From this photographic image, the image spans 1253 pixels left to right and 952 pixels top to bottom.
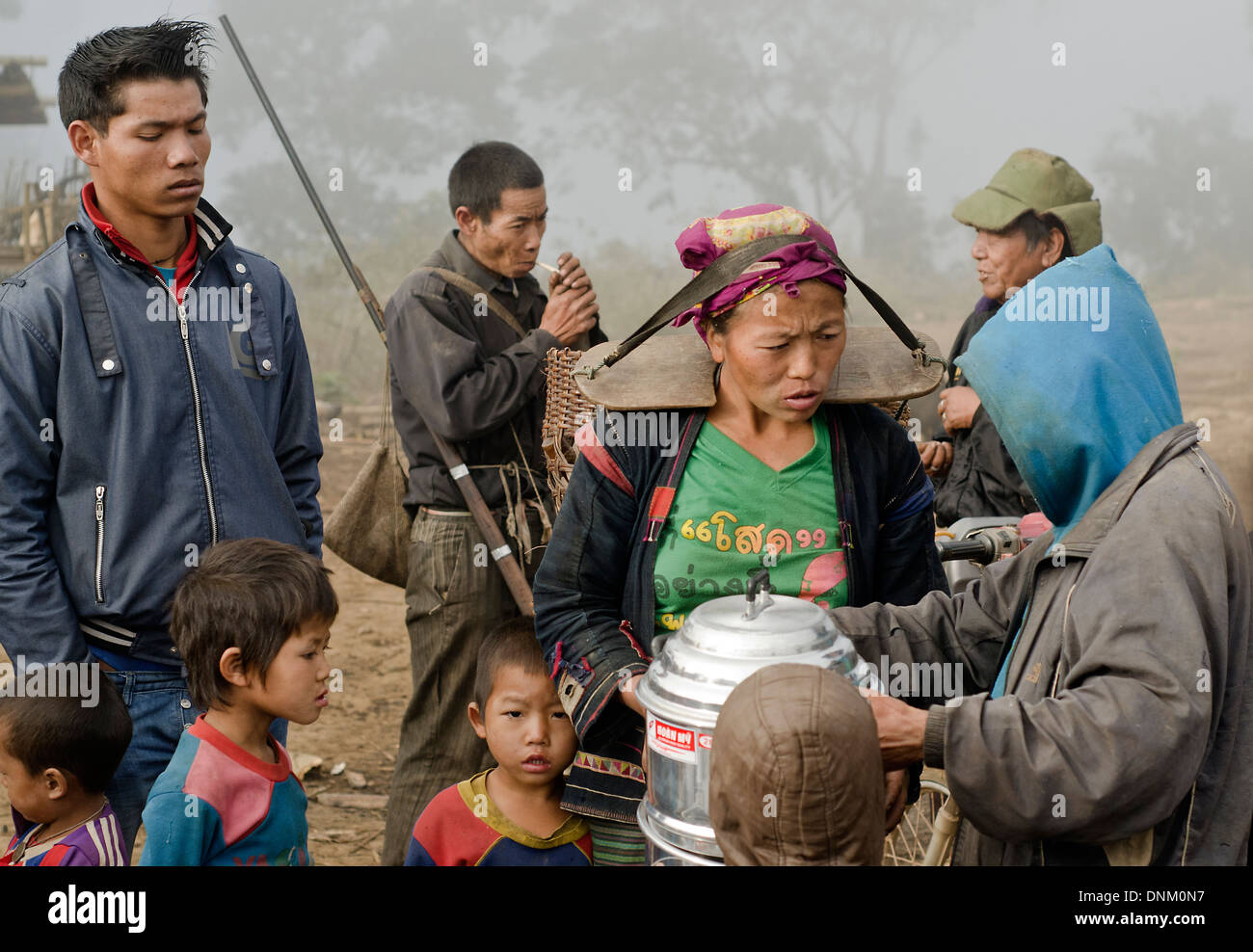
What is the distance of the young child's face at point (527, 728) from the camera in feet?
9.77

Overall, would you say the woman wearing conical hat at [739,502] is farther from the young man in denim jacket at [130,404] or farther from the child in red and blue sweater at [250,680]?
the young man in denim jacket at [130,404]

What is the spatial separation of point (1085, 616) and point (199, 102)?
2440 millimetres

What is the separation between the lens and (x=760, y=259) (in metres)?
2.41

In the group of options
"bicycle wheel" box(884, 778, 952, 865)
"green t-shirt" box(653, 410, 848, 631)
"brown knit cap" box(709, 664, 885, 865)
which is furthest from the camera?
"bicycle wheel" box(884, 778, 952, 865)

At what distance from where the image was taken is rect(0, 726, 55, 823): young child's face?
2822 millimetres

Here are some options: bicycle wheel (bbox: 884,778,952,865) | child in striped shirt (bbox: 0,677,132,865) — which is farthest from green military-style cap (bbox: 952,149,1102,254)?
child in striped shirt (bbox: 0,677,132,865)

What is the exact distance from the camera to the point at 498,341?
4.43 m

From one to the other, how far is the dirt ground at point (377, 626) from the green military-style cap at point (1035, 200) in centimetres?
278

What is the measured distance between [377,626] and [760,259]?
6.01 metres

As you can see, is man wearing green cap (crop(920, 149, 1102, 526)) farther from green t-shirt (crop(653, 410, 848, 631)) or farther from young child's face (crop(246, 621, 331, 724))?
young child's face (crop(246, 621, 331, 724))

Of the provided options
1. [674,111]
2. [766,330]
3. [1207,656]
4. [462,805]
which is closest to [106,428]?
[462,805]

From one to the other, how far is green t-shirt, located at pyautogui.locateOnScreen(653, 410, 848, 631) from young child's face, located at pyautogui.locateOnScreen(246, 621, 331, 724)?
0.82 m

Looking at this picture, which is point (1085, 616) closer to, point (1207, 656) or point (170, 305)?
point (1207, 656)

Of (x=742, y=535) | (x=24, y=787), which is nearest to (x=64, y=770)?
(x=24, y=787)
